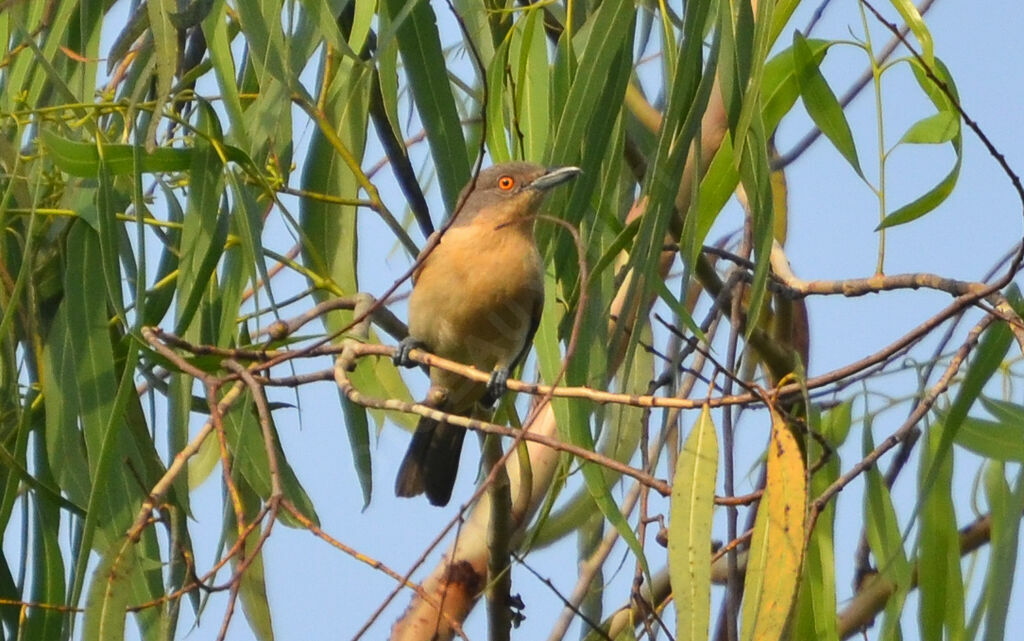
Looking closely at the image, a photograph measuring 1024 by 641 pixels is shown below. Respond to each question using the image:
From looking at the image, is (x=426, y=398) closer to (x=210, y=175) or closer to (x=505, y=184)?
(x=505, y=184)

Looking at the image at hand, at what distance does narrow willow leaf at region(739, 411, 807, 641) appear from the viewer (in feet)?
5.98

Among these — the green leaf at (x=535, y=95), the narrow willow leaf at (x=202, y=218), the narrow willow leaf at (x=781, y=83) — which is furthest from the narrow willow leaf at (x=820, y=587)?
the narrow willow leaf at (x=202, y=218)

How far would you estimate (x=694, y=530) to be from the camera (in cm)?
197

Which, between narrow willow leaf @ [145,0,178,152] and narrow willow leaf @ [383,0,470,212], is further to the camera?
narrow willow leaf @ [383,0,470,212]

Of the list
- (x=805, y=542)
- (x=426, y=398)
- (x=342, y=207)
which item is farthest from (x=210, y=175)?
(x=805, y=542)

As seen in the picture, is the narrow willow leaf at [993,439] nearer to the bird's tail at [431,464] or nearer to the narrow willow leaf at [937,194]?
the narrow willow leaf at [937,194]

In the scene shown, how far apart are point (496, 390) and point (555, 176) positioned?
0.86 meters

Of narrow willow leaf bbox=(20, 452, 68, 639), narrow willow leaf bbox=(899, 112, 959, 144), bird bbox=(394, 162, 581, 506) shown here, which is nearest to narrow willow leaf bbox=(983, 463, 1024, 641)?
narrow willow leaf bbox=(899, 112, 959, 144)

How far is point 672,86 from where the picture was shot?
8.39ft

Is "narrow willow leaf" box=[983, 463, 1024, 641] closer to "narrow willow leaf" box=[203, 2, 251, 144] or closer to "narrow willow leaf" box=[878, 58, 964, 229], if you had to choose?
"narrow willow leaf" box=[878, 58, 964, 229]

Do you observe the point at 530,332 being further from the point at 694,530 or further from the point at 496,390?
the point at 694,530

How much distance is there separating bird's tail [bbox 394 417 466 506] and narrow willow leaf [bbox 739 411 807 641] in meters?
2.34

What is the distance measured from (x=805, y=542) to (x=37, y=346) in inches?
71.3

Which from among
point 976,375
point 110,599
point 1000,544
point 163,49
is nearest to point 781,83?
point 976,375
